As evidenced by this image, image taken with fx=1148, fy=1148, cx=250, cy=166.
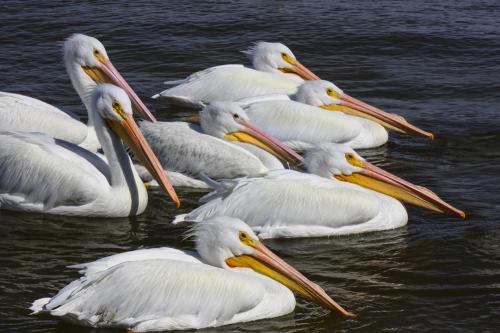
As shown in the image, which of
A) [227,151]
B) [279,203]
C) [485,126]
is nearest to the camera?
[279,203]

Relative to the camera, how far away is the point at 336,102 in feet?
33.4

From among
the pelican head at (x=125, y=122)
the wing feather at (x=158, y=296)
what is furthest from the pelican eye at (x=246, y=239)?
the pelican head at (x=125, y=122)

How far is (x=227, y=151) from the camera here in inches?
345

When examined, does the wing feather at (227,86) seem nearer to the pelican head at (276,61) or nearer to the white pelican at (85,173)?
the pelican head at (276,61)

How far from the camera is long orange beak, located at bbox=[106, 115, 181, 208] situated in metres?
8.08

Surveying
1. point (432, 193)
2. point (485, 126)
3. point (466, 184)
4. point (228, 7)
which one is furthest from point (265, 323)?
point (228, 7)

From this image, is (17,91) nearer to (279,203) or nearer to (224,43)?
(224,43)

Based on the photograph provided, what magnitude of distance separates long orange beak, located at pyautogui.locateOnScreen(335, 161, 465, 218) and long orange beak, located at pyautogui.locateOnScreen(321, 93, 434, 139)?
1.67 m

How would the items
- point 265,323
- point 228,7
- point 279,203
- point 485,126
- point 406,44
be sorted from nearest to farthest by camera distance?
point 265,323 < point 279,203 < point 485,126 < point 406,44 < point 228,7

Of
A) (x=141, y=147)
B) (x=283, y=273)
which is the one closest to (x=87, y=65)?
(x=141, y=147)

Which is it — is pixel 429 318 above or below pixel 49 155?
below

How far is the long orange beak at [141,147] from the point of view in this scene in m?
8.08

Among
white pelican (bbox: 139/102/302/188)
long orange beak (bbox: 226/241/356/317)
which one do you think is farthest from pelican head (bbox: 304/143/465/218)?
long orange beak (bbox: 226/241/356/317)

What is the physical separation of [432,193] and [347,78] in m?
3.77
